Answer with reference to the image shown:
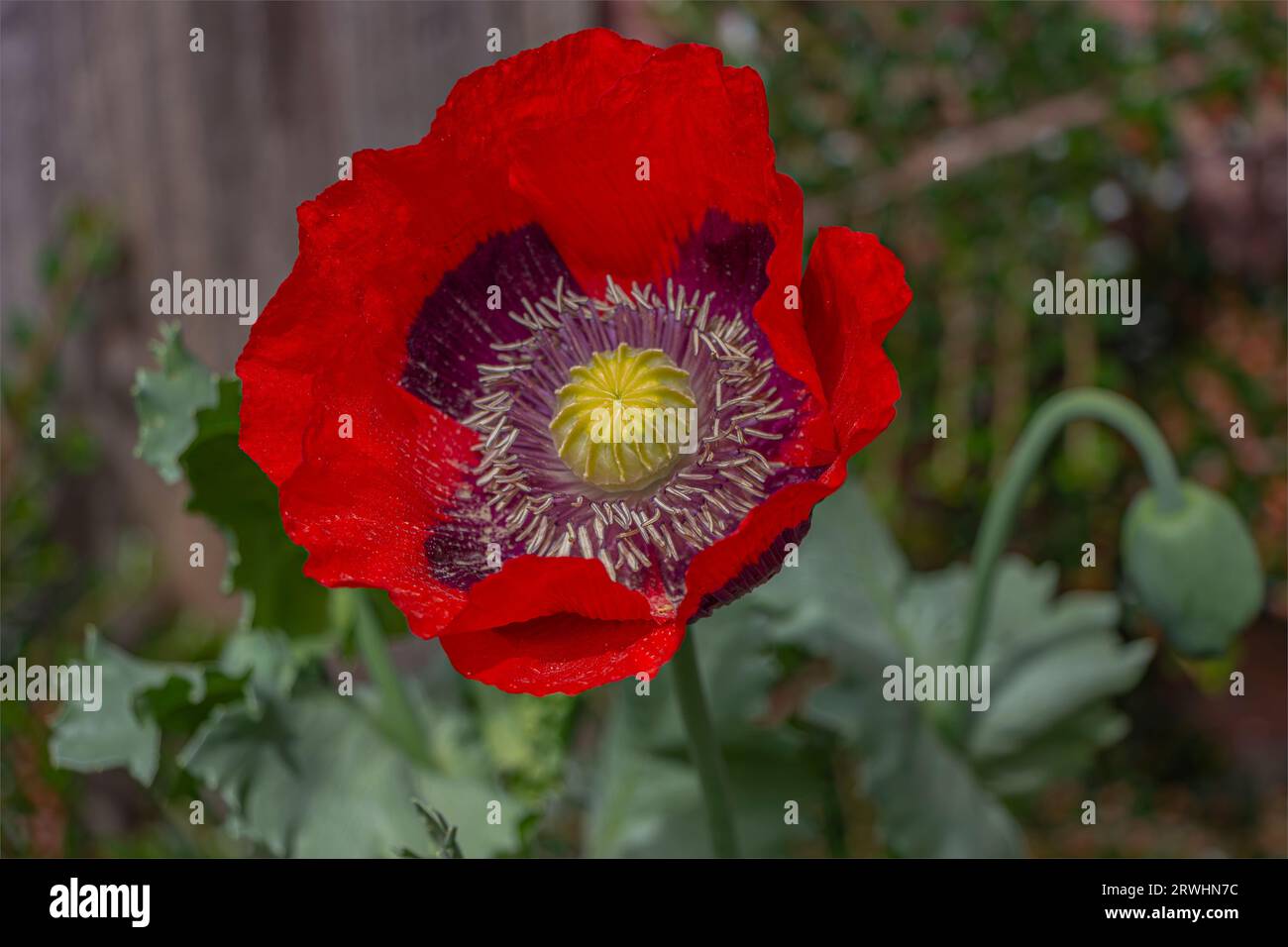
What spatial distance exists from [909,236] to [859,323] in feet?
4.77

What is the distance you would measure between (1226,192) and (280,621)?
166cm

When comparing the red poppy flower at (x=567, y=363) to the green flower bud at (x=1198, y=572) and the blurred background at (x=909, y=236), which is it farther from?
the blurred background at (x=909, y=236)

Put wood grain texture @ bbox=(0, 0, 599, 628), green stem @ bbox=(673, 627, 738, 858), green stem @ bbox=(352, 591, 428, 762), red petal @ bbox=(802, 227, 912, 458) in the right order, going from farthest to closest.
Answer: wood grain texture @ bbox=(0, 0, 599, 628) < green stem @ bbox=(352, 591, 428, 762) < green stem @ bbox=(673, 627, 738, 858) < red petal @ bbox=(802, 227, 912, 458)

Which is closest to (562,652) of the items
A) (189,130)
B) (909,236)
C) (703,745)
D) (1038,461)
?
(703,745)

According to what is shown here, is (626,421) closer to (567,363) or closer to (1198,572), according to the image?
(567,363)

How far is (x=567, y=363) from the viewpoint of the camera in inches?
37.5

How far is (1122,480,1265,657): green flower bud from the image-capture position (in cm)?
111

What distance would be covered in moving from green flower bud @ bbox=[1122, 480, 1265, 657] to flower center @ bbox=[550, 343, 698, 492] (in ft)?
1.63

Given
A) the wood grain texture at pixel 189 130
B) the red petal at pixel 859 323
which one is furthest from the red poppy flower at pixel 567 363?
the wood grain texture at pixel 189 130

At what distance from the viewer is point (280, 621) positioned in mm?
1100

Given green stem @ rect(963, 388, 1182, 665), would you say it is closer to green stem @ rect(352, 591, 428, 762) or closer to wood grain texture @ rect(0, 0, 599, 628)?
green stem @ rect(352, 591, 428, 762)

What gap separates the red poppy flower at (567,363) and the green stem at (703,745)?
0.15 ft

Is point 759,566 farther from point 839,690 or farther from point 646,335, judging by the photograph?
point 839,690

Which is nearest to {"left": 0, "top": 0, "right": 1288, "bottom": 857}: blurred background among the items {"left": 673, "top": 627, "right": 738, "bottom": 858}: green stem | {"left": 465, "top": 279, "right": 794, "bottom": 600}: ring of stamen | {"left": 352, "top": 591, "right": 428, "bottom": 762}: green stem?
{"left": 352, "top": 591, "right": 428, "bottom": 762}: green stem
